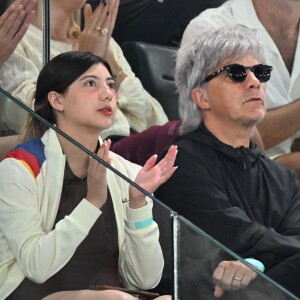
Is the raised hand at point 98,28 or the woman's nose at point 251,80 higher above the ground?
the woman's nose at point 251,80

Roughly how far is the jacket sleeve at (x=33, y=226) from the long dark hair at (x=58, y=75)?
30 centimetres

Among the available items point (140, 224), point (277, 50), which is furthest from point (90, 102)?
point (277, 50)

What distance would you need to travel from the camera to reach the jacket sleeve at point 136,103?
9.57ft

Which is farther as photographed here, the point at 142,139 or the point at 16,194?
the point at 142,139

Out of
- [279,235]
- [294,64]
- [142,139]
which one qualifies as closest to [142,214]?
[279,235]

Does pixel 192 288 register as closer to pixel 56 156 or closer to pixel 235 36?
pixel 56 156

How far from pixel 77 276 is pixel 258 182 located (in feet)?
2.45

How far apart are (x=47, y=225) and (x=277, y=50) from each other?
1474 millimetres

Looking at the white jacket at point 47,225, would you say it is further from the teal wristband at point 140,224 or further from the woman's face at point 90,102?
the woman's face at point 90,102

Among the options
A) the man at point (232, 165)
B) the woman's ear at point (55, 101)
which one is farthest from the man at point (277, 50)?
the woman's ear at point (55, 101)

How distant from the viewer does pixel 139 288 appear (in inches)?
73.8

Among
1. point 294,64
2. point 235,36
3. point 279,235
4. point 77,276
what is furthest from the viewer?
point 294,64

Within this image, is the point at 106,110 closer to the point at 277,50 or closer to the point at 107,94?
the point at 107,94

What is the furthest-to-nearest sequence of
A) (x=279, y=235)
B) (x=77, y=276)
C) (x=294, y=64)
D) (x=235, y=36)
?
1. (x=294, y=64)
2. (x=235, y=36)
3. (x=279, y=235)
4. (x=77, y=276)
